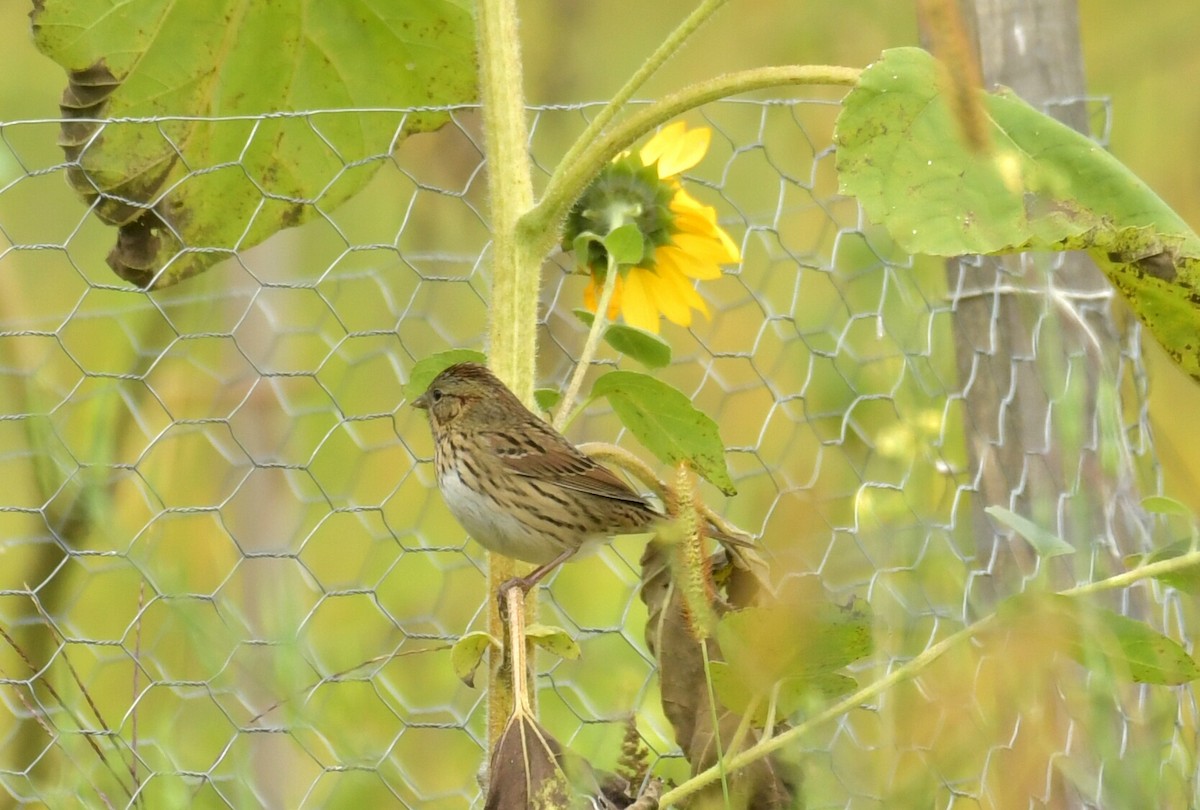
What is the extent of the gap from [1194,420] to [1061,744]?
9.51ft

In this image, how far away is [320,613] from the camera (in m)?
3.18

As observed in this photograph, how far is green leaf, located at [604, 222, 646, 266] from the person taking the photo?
1650 millimetres

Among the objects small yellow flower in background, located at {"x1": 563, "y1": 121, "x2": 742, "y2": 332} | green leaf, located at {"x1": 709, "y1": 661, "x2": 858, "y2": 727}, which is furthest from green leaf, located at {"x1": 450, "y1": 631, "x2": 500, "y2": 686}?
small yellow flower in background, located at {"x1": 563, "y1": 121, "x2": 742, "y2": 332}

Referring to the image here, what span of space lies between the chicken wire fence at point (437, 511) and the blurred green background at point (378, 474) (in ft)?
0.04

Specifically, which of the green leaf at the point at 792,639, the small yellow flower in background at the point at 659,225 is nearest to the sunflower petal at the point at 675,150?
the small yellow flower in background at the point at 659,225

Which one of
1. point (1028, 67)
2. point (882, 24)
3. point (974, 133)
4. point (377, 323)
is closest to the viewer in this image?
point (974, 133)

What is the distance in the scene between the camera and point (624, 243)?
5.43ft

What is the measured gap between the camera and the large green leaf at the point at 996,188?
4.89 ft

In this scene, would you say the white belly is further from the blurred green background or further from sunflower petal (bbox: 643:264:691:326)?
sunflower petal (bbox: 643:264:691:326)

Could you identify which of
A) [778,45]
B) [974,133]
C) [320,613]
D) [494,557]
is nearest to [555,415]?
[494,557]

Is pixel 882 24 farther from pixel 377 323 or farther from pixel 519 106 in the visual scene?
pixel 519 106

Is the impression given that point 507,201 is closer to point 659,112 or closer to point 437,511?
point 659,112

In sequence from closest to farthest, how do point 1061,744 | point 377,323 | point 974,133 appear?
point 974,133, point 1061,744, point 377,323

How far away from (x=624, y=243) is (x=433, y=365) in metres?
0.28
